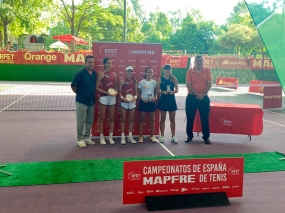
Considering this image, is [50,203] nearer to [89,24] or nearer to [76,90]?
[76,90]

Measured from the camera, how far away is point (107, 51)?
8039 millimetres

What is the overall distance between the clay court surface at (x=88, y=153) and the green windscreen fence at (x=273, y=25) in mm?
3006

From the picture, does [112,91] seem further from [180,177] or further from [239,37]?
[239,37]


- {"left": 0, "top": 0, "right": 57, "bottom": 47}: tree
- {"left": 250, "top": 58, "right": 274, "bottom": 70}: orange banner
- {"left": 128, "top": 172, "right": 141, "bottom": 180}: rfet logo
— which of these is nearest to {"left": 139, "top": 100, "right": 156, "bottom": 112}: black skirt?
{"left": 128, "top": 172, "right": 141, "bottom": 180}: rfet logo

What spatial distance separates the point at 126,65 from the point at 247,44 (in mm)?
29661

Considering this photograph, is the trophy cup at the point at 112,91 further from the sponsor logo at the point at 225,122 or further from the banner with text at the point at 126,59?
the sponsor logo at the point at 225,122

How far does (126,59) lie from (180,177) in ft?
14.3

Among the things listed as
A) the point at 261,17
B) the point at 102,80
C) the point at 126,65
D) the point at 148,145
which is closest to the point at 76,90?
the point at 102,80

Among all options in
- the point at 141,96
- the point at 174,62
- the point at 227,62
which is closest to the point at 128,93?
the point at 141,96

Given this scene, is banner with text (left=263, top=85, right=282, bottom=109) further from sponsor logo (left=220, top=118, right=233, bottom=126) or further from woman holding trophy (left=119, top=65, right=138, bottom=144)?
woman holding trophy (left=119, top=65, right=138, bottom=144)

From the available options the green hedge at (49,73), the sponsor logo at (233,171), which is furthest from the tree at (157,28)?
the sponsor logo at (233,171)

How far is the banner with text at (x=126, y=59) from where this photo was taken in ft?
26.3

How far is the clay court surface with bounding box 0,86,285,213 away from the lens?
4.49 m

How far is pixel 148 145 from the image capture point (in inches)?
308
